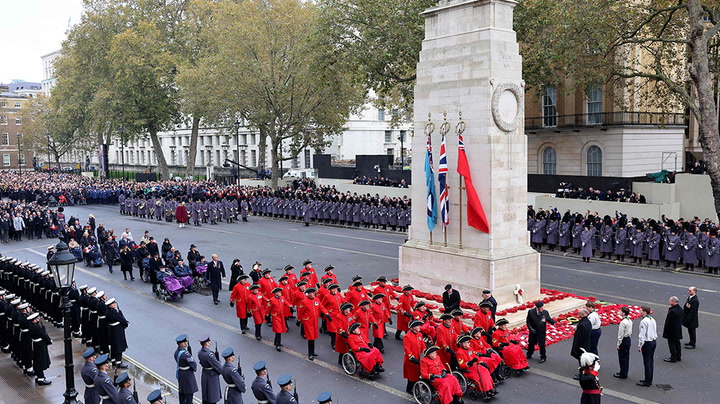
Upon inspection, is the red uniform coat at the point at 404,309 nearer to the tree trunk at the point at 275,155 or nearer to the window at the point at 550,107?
the window at the point at 550,107

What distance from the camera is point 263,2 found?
4006 cm

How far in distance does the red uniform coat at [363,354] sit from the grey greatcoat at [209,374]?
2.58 m

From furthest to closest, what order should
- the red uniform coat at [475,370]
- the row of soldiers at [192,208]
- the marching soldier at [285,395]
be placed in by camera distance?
the row of soldiers at [192,208]
the red uniform coat at [475,370]
the marching soldier at [285,395]

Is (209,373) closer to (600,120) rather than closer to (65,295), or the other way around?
(65,295)

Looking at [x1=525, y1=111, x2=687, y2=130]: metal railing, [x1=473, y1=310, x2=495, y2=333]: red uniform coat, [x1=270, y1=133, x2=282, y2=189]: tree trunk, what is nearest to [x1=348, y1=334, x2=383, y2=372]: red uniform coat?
[x1=473, y1=310, x2=495, y2=333]: red uniform coat

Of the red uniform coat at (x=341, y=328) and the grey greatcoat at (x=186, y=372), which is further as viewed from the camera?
the red uniform coat at (x=341, y=328)

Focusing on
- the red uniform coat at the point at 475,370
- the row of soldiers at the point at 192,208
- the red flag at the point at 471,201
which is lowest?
the red uniform coat at the point at 475,370

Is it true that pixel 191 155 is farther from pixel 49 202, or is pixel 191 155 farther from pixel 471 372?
pixel 471 372

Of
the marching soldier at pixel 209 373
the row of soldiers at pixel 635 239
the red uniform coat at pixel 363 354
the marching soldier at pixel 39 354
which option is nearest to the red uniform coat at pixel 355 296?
the red uniform coat at pixel 363 354

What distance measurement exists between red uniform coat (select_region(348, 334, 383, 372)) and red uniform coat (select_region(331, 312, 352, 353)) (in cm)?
49

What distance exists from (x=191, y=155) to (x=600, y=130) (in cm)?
3827

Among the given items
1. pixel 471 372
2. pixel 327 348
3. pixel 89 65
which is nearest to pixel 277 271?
pixel 327 348

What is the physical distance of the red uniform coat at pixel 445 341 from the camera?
36.3ft

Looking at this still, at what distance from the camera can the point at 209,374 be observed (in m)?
10.2
